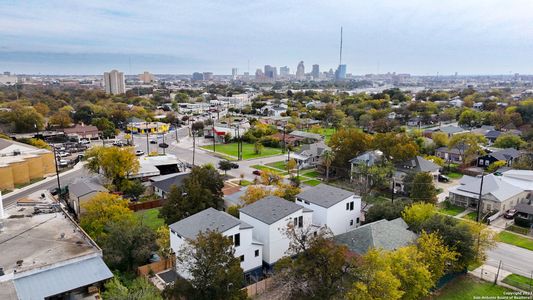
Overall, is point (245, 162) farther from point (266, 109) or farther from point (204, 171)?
point (266, 109)

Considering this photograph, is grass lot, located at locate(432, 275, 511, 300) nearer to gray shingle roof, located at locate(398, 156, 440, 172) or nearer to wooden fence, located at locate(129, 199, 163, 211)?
gray shingle roof, located at locate(398, 156, 440, 172)

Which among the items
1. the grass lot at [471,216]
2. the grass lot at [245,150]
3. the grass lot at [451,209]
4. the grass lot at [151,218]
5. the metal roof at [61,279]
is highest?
the metal roof at [61,279]

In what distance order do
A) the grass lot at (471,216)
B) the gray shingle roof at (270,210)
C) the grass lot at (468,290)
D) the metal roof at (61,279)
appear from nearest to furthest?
the metal roof at (61,279) → the grass lot at (468,290) → the gray shingle roof at (270,210) → the grass lot at (471,216)

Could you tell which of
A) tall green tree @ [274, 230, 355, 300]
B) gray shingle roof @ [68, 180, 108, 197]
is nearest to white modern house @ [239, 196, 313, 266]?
tall green tree @ [274, 230, 355, 300]

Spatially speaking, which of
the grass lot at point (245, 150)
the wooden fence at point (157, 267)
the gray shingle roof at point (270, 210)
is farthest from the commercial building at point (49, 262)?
the grass lot at point (245, 150)

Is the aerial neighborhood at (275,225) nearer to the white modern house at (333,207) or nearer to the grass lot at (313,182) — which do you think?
the white modern house at (333,207)

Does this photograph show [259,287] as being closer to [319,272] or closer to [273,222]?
[273,222]

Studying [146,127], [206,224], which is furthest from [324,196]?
[146,127]

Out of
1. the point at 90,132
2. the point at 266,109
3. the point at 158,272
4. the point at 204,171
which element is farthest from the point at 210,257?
the point at 266,109
